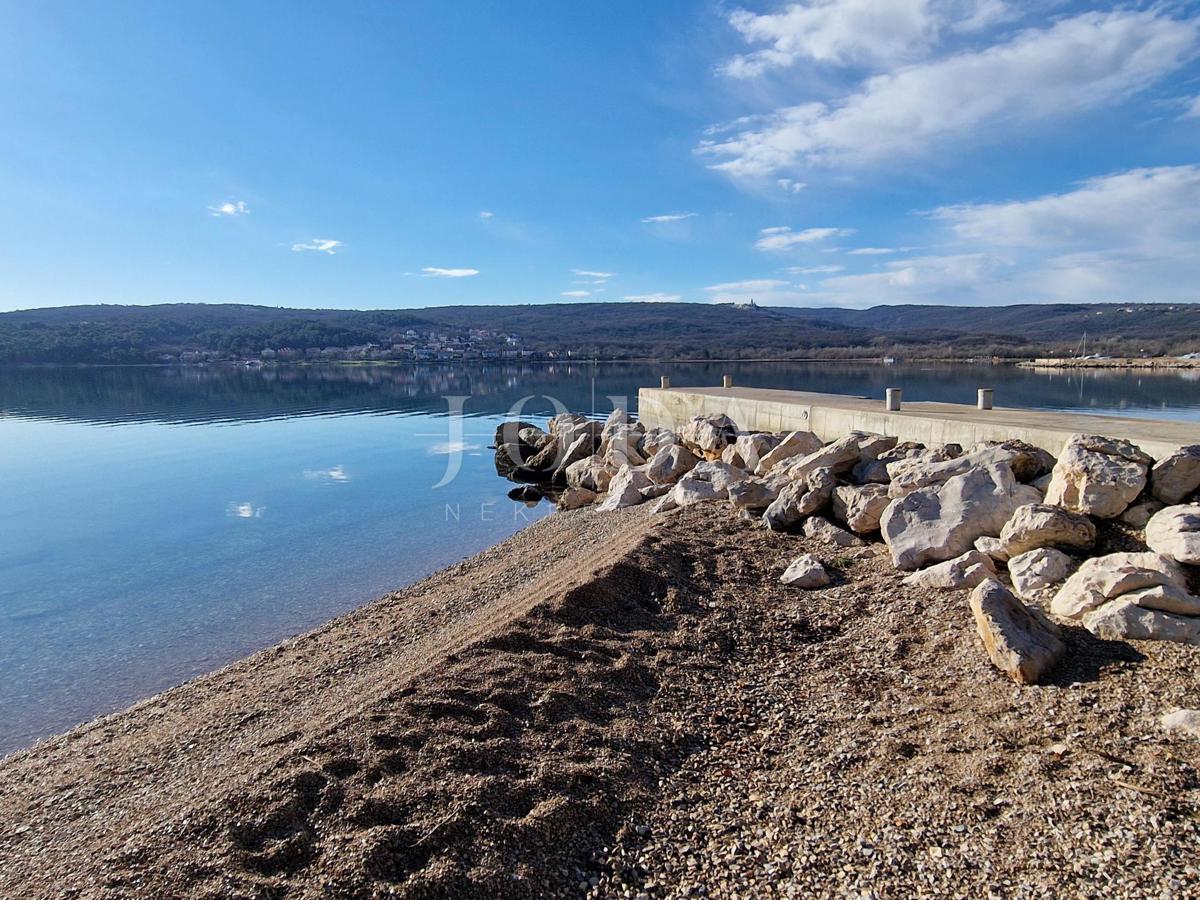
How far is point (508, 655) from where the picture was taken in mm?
5363

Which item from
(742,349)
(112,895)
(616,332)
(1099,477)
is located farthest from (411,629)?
(616,332)

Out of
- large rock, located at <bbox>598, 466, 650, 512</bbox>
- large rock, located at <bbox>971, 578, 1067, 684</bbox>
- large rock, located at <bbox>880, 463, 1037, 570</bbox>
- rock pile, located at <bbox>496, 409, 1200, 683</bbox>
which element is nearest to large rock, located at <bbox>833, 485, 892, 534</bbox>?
rock pile, located at <bbox>496, 409, 1200, 683</bbox>

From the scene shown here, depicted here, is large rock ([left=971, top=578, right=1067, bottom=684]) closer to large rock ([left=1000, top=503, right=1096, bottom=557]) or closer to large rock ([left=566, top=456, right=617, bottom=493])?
large rock ([left=1000, top=503, right=1096, bottom=557])

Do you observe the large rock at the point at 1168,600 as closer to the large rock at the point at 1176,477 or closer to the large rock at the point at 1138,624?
the large rock at the point at 1138,624

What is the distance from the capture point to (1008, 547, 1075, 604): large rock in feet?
18.0

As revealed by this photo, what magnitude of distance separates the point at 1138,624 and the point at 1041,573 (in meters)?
0.95

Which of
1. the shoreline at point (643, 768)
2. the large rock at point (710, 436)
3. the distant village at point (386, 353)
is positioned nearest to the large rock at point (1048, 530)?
the shoreline at point (643, 768)

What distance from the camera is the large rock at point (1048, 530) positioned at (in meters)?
5.85

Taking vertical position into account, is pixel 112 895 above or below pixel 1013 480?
below

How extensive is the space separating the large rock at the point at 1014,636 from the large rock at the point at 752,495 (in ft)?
12.7

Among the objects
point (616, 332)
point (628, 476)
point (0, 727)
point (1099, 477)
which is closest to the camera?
point (1099, 477)

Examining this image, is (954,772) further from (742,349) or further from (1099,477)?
(742,349)

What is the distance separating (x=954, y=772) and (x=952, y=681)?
1.14m

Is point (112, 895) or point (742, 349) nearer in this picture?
point (112, 895)
